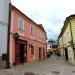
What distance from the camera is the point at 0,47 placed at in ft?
48.4

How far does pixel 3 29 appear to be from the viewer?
49.7ft

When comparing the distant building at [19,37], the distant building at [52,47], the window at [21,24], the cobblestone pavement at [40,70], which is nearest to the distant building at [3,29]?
the distant building at [19,37]

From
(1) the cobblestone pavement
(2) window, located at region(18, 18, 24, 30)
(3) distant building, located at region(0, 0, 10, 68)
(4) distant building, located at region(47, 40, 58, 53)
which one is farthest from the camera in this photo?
(4) distant building, located at region(47, 40, 58, 53)

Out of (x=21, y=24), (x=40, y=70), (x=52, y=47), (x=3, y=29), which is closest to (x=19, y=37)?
(x=21, y=24)

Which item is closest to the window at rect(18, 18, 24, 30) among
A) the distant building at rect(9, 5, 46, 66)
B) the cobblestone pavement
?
the distant building at rect(9, 5, 46, 66)

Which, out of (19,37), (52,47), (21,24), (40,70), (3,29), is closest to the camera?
(40,70)

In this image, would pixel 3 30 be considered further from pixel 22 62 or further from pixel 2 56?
pixel 22 62

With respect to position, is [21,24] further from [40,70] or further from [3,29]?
[40,70]

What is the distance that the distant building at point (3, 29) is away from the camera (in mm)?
14805

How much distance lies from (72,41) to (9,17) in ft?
28.2

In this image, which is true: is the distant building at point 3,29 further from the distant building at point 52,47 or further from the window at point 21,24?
the distant building at point 52,47

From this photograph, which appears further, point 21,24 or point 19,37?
point 21,24

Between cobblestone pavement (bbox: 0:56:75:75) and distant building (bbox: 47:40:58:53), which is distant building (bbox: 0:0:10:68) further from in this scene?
distant building (bbox: 47:40:58:53)

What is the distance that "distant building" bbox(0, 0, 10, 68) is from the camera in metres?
14.8
